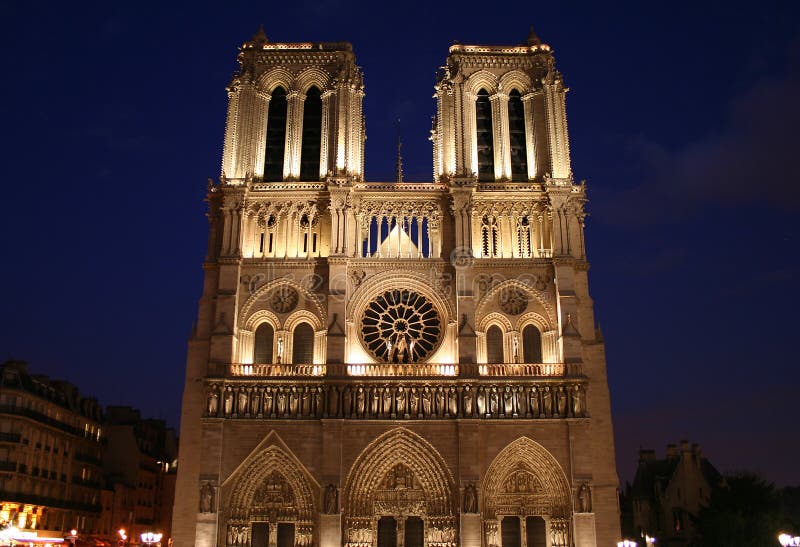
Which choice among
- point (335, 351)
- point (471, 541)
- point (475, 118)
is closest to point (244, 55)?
point (475, 118)

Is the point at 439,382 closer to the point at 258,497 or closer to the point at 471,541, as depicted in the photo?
the point at 471,541

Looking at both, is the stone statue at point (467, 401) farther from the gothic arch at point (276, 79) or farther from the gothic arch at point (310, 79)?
the gothic arch at point (276, 79)

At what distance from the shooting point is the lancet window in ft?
112

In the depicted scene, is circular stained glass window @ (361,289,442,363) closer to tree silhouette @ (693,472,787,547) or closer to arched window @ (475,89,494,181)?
arched window @ (475,89,494,181)

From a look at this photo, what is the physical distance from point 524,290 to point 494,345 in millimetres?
2378

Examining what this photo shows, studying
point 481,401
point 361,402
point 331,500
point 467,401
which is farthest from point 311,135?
point 331,500

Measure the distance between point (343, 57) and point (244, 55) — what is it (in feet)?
13.7

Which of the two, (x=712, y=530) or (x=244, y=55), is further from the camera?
(x=244, y=55)

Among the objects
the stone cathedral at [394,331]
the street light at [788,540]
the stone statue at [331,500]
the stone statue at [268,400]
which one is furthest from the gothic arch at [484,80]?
the street light at [788,540]

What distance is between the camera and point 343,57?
37062 millimetres

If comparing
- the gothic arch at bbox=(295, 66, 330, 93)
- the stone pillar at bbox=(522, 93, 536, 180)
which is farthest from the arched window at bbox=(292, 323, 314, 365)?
the stone pillar at bbox=(522, 93, 536, 180)

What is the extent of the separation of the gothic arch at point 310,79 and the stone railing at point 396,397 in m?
12.9

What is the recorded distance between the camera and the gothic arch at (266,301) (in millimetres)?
33125

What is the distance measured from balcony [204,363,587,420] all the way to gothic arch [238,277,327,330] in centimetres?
237
